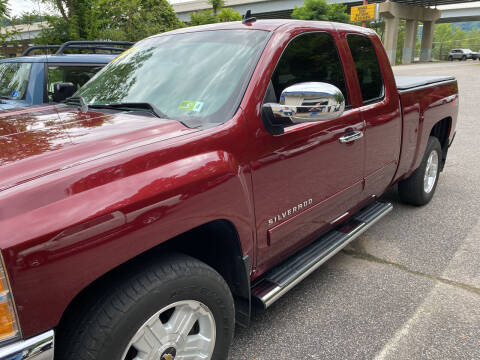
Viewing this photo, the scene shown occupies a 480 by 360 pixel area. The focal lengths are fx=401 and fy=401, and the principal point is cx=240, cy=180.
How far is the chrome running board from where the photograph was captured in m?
2.27

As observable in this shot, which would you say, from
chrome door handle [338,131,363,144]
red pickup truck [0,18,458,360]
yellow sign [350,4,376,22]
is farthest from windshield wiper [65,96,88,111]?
yellow sign [350,4,376,22]

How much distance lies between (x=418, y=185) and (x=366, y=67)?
1.65 metres

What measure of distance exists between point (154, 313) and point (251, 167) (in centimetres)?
83

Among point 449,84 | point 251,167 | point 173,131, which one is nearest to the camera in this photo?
point 173,131

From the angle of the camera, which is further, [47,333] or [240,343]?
[240,343]

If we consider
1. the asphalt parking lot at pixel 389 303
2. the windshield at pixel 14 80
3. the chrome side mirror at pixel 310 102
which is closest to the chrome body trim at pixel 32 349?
the asphalt parking lot at pixel 389 303

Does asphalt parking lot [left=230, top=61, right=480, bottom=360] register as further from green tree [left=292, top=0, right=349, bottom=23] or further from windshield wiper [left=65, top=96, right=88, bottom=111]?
green tree [left=292, top=0, right=349, bottom=23]

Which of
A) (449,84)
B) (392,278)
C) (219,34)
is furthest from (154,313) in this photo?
(449,84)

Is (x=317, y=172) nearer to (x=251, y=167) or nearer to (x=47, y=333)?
(x=251, y=167)

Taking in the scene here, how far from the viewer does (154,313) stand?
1.60 meters

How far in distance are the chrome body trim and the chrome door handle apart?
2007 mm

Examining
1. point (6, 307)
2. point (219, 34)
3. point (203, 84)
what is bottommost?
point (6, 307)

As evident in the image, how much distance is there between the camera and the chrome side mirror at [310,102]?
195 centimetres

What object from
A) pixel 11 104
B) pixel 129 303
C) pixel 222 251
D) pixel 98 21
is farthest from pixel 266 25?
pixel 98 21
